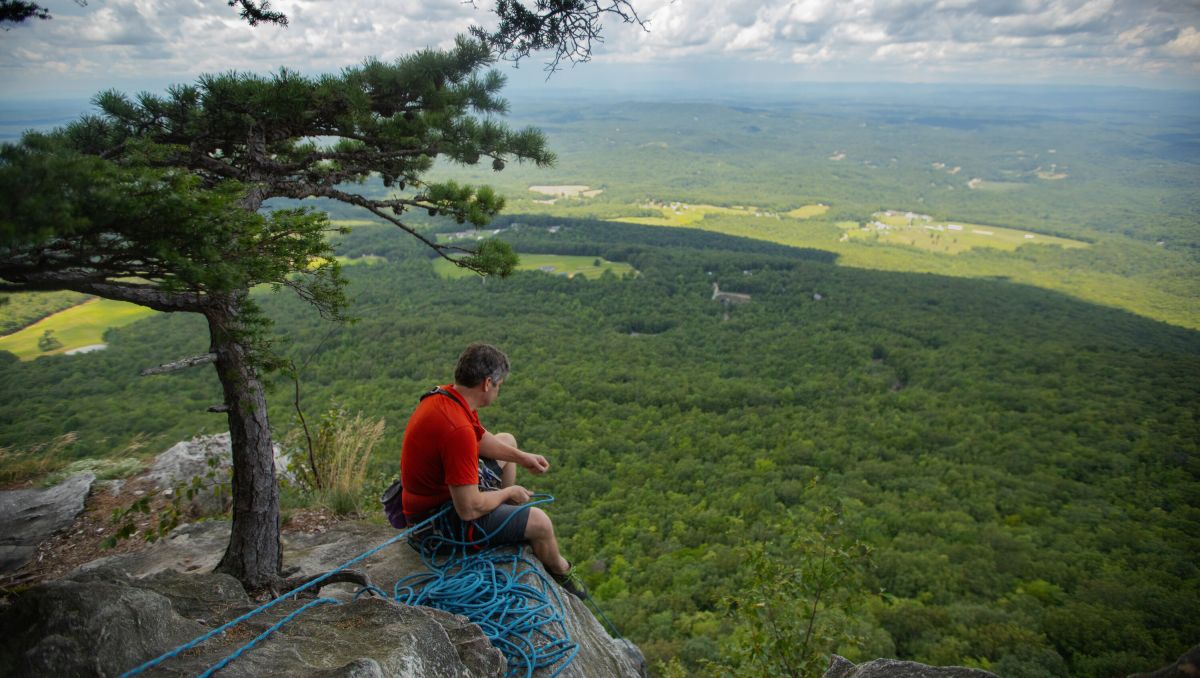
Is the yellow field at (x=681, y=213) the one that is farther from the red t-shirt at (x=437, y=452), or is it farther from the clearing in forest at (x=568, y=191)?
the red t-shirt at (x=437, y=452)

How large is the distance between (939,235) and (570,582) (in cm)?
9317

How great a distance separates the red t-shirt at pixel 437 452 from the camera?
325 centimetres

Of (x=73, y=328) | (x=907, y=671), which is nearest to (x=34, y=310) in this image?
(x=73, y=328)

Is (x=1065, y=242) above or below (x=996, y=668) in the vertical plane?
below

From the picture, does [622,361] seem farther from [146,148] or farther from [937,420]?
[146,148]

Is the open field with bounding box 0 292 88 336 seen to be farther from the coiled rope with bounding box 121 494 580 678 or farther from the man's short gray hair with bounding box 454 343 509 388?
the man's short gray hair with bounding box 454 343 509 388

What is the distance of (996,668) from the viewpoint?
33.1ft

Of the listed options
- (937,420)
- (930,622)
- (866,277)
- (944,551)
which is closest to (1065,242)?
(866,277)

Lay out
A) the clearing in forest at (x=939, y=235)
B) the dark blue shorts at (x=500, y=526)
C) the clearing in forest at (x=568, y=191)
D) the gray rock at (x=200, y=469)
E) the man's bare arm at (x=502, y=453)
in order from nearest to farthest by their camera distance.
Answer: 1. the dark blue shorts at (x=500, y=526)
2. the man's bare arm at (x=502, y=453)
3. the gray rock at (x=200, y=469)
4. the clearing in forest at (x=939, y=235)
5. the clearing in forest at (x=568, y=191)

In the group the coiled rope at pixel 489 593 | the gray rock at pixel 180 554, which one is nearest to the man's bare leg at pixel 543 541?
the coiled rope at pixel 489 593

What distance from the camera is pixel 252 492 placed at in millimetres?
3559

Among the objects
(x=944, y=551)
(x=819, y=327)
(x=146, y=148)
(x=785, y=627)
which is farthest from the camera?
(x=819, y=327)

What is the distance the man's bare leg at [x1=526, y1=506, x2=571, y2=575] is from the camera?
3561 mm

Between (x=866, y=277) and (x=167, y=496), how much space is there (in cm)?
5435
